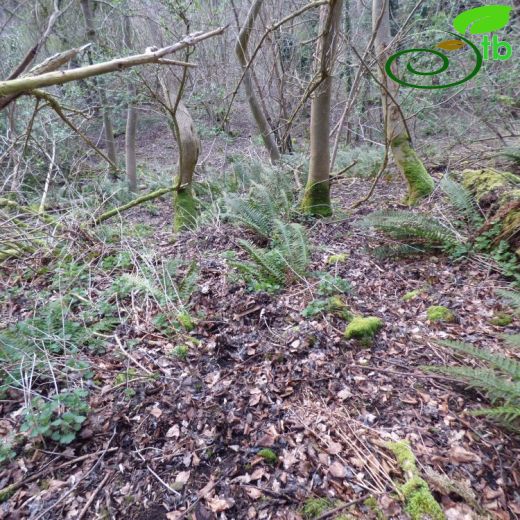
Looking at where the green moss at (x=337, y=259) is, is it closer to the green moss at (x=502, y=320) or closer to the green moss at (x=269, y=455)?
the green moss at (x=502, y=320)

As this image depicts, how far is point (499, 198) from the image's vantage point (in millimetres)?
3531

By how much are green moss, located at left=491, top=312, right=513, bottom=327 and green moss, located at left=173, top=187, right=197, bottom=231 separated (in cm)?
396

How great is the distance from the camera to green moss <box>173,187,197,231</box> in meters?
5.14

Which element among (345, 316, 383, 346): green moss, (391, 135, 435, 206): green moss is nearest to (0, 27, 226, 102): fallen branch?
Answer: (345, 316, 383, 346): green moss

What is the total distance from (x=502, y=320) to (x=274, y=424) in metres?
1.87

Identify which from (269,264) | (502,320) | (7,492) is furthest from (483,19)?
(7,492)

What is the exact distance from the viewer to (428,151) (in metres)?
7.36

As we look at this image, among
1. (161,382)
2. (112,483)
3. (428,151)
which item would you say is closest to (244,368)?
(161,382)

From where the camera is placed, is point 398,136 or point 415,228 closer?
point 415,228

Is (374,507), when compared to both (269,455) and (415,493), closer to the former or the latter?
(415,493)

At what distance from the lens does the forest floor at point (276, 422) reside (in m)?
1.54

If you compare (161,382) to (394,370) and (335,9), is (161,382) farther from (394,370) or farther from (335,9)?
(335,9)

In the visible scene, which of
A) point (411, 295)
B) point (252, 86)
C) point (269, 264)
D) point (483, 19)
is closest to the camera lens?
point (411, 295)

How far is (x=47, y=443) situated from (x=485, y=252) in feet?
12.5
